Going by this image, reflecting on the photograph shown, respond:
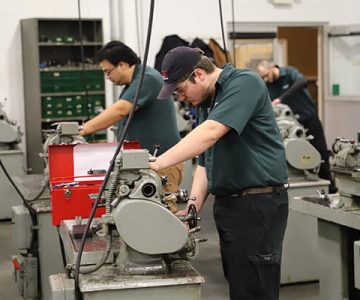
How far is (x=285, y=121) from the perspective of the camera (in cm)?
363

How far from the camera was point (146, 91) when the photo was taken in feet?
9.48

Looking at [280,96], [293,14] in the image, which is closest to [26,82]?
[280,96]

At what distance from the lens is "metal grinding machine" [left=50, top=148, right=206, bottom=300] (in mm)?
1701

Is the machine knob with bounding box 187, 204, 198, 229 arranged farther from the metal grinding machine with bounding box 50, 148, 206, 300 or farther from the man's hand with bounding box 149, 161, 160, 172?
the man's hand with bounding box 149, 161, 160, 172

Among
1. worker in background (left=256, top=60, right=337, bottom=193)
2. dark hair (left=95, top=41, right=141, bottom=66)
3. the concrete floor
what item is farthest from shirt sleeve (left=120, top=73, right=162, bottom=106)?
worker in background (left=256, top=60, right=337, bottom=193)

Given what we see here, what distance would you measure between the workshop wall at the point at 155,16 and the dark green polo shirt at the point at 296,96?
158 centimetres

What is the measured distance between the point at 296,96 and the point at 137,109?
7.84 ft

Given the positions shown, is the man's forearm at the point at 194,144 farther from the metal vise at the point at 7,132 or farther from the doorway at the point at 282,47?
the doorway at the point at 282,47

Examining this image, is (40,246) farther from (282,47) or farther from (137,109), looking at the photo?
(282,47)

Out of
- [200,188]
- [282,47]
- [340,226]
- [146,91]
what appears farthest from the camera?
[282,47]

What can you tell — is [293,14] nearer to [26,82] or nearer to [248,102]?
[26,82]

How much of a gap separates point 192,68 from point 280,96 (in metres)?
3.14

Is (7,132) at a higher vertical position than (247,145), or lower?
lower

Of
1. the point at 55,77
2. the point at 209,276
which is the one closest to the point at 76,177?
the point at 209,276
